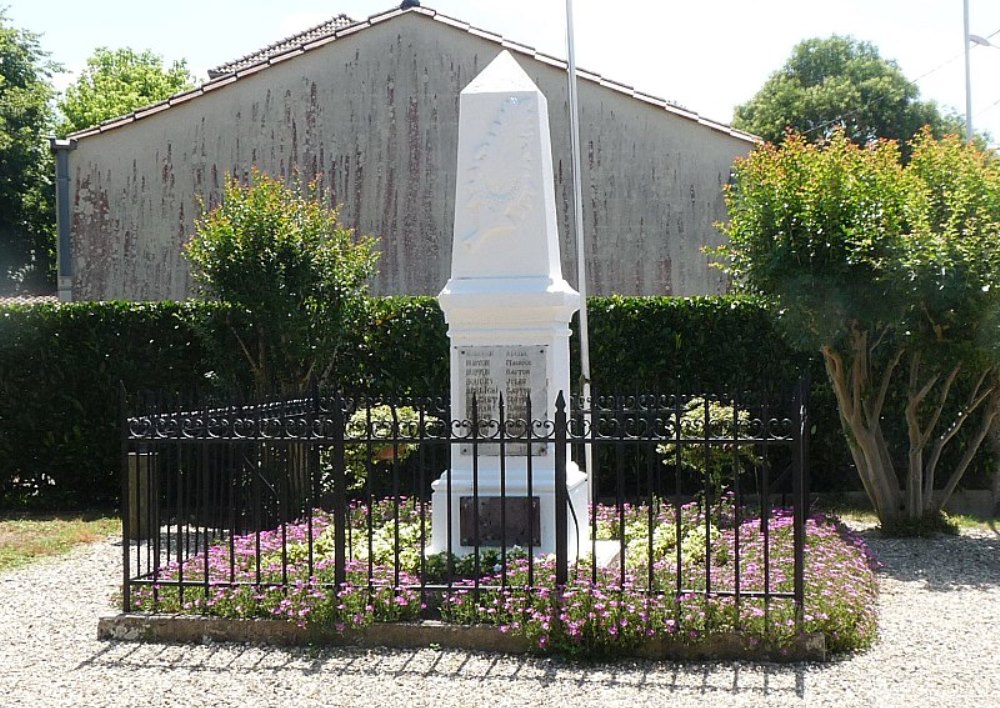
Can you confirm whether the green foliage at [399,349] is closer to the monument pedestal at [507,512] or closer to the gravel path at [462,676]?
the monument pedestal at [507,512]

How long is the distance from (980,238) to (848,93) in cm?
2704

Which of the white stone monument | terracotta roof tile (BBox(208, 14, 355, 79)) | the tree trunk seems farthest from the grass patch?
terracotta roof tile (BBox(208, 14, 355, 79))

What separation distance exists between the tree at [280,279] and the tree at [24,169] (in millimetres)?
19691

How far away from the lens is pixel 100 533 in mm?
11648

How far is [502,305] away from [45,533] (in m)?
6.45

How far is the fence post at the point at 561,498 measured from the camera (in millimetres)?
6742

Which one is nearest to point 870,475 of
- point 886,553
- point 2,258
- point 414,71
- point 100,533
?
point 886,553

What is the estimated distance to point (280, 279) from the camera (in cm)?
1189

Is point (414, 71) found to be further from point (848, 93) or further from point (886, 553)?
point (848, 93)

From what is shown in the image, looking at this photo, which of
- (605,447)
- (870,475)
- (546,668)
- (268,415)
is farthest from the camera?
(605,447)

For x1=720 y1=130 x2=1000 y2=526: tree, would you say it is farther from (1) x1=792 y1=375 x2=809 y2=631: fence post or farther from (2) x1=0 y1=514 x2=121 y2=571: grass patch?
(2) x1=0 y1=514 x2=121 y2=571: grass patch

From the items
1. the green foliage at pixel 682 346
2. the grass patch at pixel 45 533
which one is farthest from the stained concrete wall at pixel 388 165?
the grass patch at pixel 45 533

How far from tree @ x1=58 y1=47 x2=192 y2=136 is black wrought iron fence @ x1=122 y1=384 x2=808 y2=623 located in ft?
97.2

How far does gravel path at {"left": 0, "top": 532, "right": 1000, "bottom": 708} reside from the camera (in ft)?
18.7
